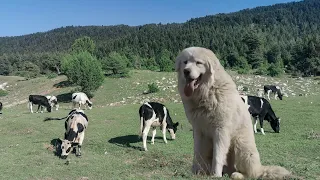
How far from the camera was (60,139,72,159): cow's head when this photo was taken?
43.3ft

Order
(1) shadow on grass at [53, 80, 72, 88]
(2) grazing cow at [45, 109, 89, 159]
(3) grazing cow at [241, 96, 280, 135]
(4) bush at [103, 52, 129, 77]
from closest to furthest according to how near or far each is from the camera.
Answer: (2) grazing cow at [45, 109, 89, 159] → (3) grazing cow at [241, 96, 280, 135] → (1) shadow on grass at [53, 80, 72, 88] → (4) bush at [103, 52, 129, 77]

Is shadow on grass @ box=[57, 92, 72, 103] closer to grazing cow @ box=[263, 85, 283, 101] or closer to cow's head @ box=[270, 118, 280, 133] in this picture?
grazing cow @ box=[263, 85, 283, 101]

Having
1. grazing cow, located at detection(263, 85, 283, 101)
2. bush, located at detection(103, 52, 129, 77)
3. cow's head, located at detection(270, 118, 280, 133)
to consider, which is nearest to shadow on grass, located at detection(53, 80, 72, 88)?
bush, located at detection(103, 52, 129, 77)

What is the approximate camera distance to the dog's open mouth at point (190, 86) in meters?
5.73

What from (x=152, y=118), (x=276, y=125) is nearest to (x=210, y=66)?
(x=152, y=118)

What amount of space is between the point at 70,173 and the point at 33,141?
23.2ft

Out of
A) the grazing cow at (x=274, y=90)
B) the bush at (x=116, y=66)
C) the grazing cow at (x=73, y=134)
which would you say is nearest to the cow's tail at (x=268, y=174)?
the grazing cow at (x=73, y=134)

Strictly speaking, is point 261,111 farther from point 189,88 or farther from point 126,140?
point 189,88

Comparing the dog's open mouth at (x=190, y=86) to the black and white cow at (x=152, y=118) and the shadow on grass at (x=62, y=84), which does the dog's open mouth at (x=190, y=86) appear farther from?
the shadow on grass at (x=62, y=84)

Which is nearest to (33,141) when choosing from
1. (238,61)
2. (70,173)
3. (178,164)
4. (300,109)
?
(70,173)

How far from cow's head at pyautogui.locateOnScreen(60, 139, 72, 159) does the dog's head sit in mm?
8743

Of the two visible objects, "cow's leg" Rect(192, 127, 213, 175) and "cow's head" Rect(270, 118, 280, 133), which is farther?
"cow's head" Rect(270, 118, 280, 133)

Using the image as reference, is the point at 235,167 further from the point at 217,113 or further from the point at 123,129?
the point at 123,129

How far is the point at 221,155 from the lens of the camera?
6008 mm
